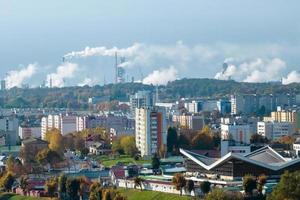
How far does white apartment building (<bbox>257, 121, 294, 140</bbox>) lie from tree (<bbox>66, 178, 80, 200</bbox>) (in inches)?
564

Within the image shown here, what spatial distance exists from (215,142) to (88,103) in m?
28.1

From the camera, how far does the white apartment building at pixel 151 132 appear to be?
2509 cm

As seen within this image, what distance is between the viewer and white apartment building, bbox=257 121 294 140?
31.9 meters

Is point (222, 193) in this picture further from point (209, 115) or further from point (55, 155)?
point (209, 115)

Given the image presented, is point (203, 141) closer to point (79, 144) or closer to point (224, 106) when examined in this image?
point (79, 144)

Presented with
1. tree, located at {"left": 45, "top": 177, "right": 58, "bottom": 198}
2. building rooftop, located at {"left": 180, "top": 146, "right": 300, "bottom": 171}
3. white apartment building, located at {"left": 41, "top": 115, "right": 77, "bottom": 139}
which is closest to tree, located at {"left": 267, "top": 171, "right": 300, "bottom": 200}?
building rooftop, located at {"left": 180, "top": 146, "right": 300, "bottom": 171}

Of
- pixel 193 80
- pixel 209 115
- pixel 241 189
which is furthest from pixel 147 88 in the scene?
pixel 241 189

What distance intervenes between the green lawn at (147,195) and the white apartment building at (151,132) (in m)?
6.88

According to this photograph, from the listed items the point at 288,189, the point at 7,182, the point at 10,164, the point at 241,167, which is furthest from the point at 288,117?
the point at 288,189

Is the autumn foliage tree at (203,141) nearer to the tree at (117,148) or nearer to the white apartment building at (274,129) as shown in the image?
the tree at (117,148)

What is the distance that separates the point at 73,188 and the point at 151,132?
23.9ft

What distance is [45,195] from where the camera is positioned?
739 inches

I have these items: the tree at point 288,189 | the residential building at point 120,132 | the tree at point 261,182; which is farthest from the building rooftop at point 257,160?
the residential building at point 120,132

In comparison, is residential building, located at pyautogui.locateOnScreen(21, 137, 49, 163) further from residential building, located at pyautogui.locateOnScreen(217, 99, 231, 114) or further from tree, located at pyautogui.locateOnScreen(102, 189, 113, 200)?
residential building, located at pyautogui.locateOnScreen(217, 99, 231, 114)
